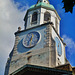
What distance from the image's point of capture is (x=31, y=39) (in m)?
27.5

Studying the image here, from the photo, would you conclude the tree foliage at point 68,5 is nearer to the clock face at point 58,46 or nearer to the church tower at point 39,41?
the church tower at point 39,41

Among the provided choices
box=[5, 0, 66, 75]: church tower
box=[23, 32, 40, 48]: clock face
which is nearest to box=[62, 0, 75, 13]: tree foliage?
box=[5, 0, 66, 75]: church tower

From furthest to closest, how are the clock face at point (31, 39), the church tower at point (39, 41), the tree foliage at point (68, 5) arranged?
the clock face at point (31, 39)
the church tower at point (39, 41)
the tree foliage at point (68, 5)

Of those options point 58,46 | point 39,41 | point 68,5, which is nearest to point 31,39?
point 39,41

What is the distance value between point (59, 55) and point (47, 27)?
4.22m

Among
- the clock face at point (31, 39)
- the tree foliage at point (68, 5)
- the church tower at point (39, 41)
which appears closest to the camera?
the tree foliage at point (68, 5)

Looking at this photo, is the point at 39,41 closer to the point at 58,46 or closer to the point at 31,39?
the point at 31,39

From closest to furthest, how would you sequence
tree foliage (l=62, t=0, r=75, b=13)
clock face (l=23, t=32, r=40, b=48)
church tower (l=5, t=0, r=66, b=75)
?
1. tree foliage (l=62, t=0, r=75, b=13)
2. church tower (l=5, t=0, r=66, b=75)
3. clock face (l=23, t=32, r=40, b=48)

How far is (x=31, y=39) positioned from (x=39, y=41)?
1.41m

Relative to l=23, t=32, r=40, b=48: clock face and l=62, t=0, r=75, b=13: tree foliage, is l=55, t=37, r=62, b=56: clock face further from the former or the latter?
l=62, t=0, r=75, b=13: tree foliage

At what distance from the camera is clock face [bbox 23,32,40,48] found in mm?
26875

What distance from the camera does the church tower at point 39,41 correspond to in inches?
983

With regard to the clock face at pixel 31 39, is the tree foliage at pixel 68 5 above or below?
below

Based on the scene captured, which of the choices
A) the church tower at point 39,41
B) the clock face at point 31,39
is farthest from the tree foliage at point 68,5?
the clock face at point 31,39
